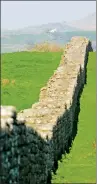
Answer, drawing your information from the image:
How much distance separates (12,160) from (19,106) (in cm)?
2357

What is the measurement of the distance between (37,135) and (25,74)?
3081 cm

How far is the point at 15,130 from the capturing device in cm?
1320

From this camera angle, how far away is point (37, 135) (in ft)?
56.7

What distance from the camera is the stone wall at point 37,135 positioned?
12.6 metres

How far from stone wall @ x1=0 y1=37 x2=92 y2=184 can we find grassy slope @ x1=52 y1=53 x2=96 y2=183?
470mm

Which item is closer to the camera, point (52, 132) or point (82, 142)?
point (52, 132)

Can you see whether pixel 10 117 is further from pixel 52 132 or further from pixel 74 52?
pixel 74 52

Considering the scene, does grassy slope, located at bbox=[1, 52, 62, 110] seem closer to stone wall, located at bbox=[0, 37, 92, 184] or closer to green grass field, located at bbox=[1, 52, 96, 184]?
green grass field, located at bbox=[1, 52, 96, 184]

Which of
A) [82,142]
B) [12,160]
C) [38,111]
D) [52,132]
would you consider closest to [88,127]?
[82,142]

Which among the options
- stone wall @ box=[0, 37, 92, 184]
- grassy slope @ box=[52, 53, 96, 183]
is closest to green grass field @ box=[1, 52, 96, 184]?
grassy slope @ box=[52, 53, 96, 183]

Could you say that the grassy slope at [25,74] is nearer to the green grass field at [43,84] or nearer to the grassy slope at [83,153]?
the green grass field at [43,84]

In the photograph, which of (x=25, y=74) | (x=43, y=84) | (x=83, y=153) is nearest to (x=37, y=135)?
(x=83, y=153)

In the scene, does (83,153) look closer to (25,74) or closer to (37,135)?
(37,135)

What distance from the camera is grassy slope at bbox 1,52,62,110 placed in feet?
129
